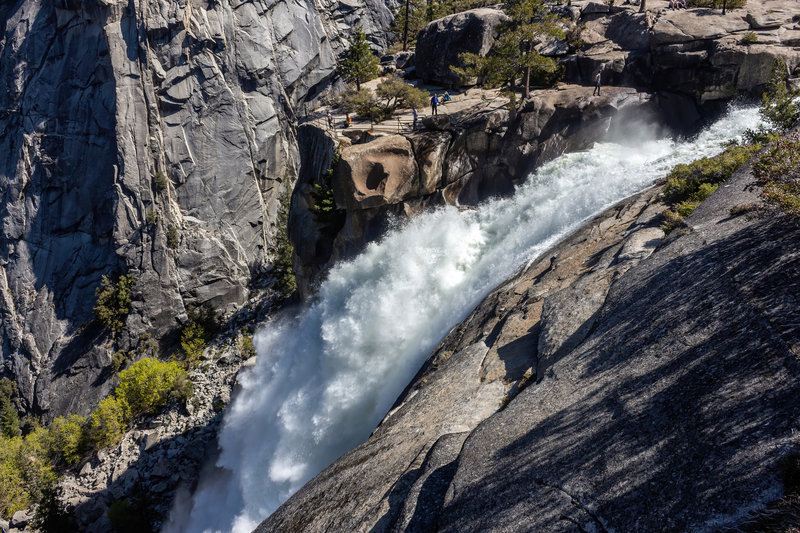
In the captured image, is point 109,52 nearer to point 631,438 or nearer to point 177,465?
point 177,465

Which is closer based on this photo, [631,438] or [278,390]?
[631,438]

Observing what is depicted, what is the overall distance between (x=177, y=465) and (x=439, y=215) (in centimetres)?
2276

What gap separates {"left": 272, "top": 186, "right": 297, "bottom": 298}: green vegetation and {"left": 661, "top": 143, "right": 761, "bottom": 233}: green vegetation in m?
29.2

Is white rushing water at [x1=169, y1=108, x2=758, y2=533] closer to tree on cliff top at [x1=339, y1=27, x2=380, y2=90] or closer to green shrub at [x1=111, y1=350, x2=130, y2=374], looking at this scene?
green shrub at [x1=111, y1=350, x2=130, y2=374]

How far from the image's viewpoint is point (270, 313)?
36.4m

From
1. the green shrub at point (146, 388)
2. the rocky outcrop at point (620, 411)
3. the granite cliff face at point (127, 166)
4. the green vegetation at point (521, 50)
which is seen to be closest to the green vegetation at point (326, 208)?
the green vegetation at point (521, 50)

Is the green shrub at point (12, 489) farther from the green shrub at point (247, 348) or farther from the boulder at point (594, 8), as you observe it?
the boulder at point (594, 8)

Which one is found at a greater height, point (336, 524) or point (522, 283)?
point (522, 283)

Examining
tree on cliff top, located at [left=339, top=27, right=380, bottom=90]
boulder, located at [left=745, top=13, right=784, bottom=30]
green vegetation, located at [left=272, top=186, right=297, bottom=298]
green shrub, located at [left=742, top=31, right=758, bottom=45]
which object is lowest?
green vegetation, located at [left=272, top=186, right=297, bottom=298]

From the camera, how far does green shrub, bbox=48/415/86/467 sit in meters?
29.9

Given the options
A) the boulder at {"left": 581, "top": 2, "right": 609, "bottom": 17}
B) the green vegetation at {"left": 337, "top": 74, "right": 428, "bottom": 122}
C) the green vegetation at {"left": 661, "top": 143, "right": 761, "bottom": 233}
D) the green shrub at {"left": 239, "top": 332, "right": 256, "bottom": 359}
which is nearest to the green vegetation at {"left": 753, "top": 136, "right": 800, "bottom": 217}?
the green vegetation at {"left": 661, "top": 143, "right": 761, "bottom": 233}

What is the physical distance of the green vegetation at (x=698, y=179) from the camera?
40.7 ft

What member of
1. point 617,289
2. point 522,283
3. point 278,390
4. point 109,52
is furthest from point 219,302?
point 617,289

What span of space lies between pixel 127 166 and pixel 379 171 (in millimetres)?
27648
